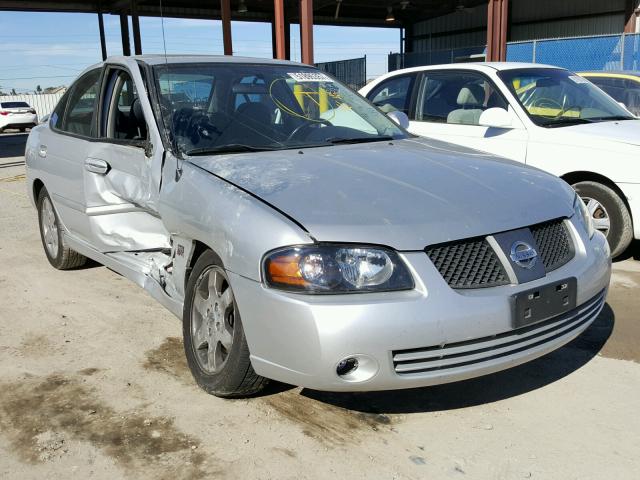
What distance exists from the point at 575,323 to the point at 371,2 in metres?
28.7

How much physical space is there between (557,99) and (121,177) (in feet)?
13.2

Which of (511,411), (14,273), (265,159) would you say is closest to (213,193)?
(265,159)

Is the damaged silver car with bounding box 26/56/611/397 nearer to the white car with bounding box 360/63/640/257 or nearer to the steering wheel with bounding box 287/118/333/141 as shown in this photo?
the steering wheel with bounding box 287/118/333/141

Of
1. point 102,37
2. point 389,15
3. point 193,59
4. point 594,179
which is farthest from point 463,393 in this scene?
point 389,15

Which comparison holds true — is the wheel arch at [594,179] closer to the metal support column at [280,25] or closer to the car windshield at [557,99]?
the car windshield at [557,99]

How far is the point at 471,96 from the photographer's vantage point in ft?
19.9

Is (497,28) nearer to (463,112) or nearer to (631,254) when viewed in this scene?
(463,112)

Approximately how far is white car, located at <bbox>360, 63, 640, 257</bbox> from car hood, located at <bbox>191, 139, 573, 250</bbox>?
6.77 feet

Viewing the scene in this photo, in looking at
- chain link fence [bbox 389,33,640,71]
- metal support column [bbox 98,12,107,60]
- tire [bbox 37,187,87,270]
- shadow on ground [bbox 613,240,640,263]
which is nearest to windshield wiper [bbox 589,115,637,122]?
shadow on ground [bbox 613,240,640,263]

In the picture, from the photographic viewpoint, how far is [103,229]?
13.7ft

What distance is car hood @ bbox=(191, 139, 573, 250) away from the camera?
8.27ft

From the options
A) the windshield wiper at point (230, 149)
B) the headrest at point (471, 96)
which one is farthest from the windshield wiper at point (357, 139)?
the headrest at point (471, 96)

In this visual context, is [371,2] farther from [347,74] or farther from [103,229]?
[103,229]

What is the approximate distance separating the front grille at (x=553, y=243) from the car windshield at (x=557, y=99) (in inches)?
114
